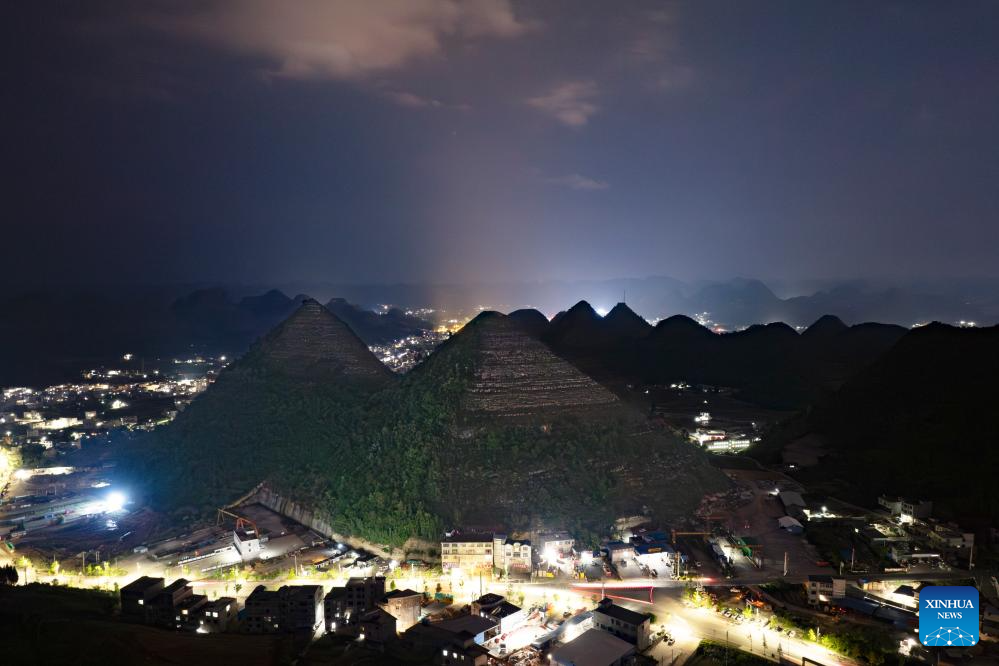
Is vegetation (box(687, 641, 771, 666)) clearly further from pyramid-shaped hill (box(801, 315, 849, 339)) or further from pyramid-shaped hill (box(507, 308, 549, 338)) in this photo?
pyramid-shaped hill (box(507, 308, 549, 338))

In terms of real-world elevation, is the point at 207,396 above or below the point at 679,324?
below

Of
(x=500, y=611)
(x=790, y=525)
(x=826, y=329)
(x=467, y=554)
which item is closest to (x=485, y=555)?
(x=467, y=554)

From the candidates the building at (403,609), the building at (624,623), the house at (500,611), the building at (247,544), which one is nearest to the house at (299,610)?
the building at (403,609)

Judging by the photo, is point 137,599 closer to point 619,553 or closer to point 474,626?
point 474,626

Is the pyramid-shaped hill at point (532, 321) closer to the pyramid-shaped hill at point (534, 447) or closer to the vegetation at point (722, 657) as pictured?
the pyramid-shaped hill at point (534, 447)

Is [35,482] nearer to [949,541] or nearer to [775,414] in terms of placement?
[949,541]

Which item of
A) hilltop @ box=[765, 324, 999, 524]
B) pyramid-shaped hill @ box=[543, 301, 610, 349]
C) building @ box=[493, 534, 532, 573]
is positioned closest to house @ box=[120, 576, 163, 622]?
building @ box=[493, 534, 532, 573]

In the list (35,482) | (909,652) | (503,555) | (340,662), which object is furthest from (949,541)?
(35,482)
